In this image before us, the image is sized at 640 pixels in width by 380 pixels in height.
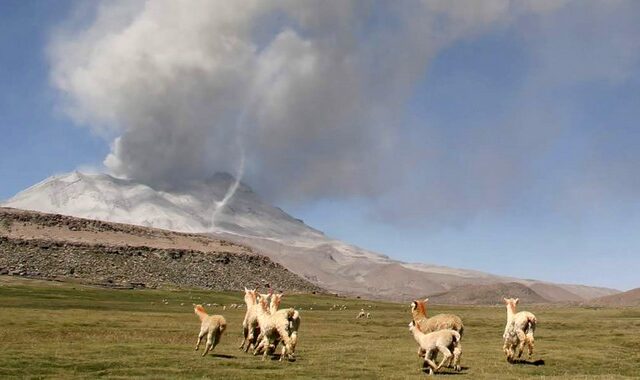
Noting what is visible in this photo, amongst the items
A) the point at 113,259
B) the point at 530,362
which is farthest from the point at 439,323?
the point at 113,259

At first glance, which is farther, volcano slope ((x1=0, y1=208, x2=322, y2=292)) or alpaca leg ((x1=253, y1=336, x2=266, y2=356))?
volcano slope ((x1=0, y1=208, x2=322, y2=292))

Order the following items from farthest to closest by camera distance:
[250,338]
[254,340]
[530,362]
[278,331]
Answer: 1. [254,340]
2. [250,338]
3. [530,362]
4. [278,331]

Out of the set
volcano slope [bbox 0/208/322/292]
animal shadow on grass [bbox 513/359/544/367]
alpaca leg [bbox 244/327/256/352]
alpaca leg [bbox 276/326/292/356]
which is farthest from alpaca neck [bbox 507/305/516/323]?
volcano slope [bbox 0/208/322/292]

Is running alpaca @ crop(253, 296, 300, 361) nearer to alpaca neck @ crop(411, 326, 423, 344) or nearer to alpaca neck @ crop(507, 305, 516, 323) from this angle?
alpaca neck @ crop(411, 326, 423, 344)

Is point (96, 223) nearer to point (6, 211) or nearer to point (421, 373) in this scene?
point (6, 211)

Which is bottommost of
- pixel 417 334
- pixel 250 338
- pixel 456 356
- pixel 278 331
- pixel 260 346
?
pixel 260 346

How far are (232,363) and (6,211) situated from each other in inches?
7081

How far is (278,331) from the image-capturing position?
2903 cm

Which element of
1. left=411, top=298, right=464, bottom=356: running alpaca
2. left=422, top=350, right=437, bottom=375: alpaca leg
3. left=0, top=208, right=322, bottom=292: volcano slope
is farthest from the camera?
left=0, top=208, right=322, bottom=292: volcano slope

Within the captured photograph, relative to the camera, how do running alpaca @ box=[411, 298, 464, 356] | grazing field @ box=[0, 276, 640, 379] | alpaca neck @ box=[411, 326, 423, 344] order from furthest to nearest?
running alpaca @ box=[411, 298, 464, 356] → alpaca neck @ box=[411, 326, 423, 344] → grazing field @ box=[0, 276, 640, 379]

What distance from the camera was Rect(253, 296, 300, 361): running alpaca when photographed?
28484mm

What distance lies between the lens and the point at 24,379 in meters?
22.4

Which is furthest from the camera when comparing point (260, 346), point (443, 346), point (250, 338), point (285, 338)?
point (250, 338)

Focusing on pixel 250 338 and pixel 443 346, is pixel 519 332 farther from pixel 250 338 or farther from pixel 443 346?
pixel 250 338
